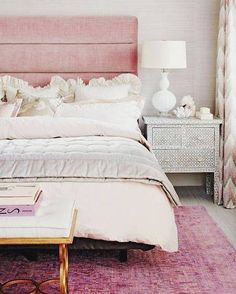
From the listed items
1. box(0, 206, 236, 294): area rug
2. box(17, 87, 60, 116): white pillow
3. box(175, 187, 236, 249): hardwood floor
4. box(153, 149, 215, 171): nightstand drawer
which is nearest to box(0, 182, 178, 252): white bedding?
box(0, 206, 236, 294): area rug

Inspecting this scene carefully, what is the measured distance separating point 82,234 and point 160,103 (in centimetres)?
196

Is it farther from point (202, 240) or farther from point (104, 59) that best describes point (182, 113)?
point (202, 240)

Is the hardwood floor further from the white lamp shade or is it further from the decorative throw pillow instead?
the decorative throw pillow

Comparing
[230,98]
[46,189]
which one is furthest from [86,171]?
[230,98]

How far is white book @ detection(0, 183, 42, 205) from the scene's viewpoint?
220 cm

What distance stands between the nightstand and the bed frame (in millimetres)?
687

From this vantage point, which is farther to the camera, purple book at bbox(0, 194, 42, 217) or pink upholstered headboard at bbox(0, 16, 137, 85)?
pink upholstered headboard at bbox(0, 16, 137, 85)

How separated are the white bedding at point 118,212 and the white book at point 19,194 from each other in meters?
0.37

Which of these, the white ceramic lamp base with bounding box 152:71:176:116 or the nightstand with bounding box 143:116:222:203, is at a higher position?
the white ceramic lamp base with bounding box 152:71:176:116

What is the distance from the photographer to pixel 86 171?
2811 mm

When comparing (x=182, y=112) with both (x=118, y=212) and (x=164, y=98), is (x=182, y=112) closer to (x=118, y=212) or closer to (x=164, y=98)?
(x=164, y=98)

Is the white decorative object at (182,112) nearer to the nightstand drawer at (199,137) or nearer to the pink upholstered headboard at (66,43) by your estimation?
the nightstand drawer at (199,137)

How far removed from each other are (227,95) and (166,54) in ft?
1.89

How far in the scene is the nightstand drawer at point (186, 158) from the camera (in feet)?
13.9
